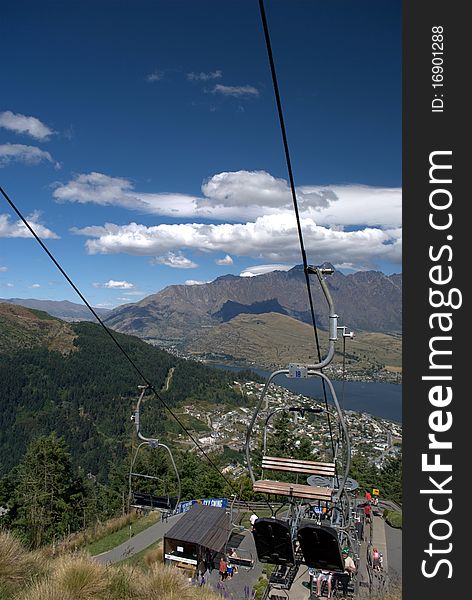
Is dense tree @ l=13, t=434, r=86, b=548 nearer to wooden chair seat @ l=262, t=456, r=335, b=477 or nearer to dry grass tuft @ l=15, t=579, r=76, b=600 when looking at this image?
wooden chair seat @ l=262, t=456, r=335, b=477

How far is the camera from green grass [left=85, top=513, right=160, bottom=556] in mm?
16772

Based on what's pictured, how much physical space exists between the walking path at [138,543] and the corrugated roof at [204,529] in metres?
2.09

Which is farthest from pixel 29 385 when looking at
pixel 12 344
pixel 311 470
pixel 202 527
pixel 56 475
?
pixel 311 470

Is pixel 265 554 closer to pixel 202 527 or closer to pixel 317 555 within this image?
pixel 317 555

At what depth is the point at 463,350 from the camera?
333 cm

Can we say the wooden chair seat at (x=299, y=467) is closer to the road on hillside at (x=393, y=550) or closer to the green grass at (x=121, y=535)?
the road on hillside at (x=393, y=550)

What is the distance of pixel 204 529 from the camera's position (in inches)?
544

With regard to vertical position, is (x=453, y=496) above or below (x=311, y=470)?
above

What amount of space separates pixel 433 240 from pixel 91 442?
107 metres

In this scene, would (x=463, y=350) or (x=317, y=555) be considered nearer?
(x=463, y=350)

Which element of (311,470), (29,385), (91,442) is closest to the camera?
(311,470)

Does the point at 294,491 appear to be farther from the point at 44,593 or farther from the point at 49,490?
the point at 49,490

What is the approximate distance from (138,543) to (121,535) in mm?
1666

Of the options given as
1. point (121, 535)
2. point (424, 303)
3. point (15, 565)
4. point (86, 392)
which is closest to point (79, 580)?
point (15, 565)
